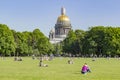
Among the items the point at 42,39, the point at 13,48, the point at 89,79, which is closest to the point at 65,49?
the point at 42,39

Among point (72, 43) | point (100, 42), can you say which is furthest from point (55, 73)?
point (72, 43)

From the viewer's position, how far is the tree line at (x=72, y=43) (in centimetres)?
11600

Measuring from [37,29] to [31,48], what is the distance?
1859 cm

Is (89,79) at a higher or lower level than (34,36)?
lower

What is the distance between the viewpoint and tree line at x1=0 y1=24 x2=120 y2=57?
116000mm

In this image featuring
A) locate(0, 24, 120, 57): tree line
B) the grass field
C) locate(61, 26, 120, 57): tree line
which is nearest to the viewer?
the grass field

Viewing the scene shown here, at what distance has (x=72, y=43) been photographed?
470 ft

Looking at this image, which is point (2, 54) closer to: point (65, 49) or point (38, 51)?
point (38, 51)

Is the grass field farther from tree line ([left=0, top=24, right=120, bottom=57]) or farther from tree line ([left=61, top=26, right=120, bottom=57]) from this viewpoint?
tree line ([left=61, top=26, right=120, bottom=57])

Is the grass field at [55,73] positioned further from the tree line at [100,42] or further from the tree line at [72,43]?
the tree line at [100,42]

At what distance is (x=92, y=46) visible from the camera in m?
123

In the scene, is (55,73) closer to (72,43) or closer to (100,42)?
(100,42)

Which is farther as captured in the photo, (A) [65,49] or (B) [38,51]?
(A) [65,49]

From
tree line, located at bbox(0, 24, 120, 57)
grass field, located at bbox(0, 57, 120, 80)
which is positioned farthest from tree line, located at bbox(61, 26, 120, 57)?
grass field, located at bbox(0, 57, 120, 80)
